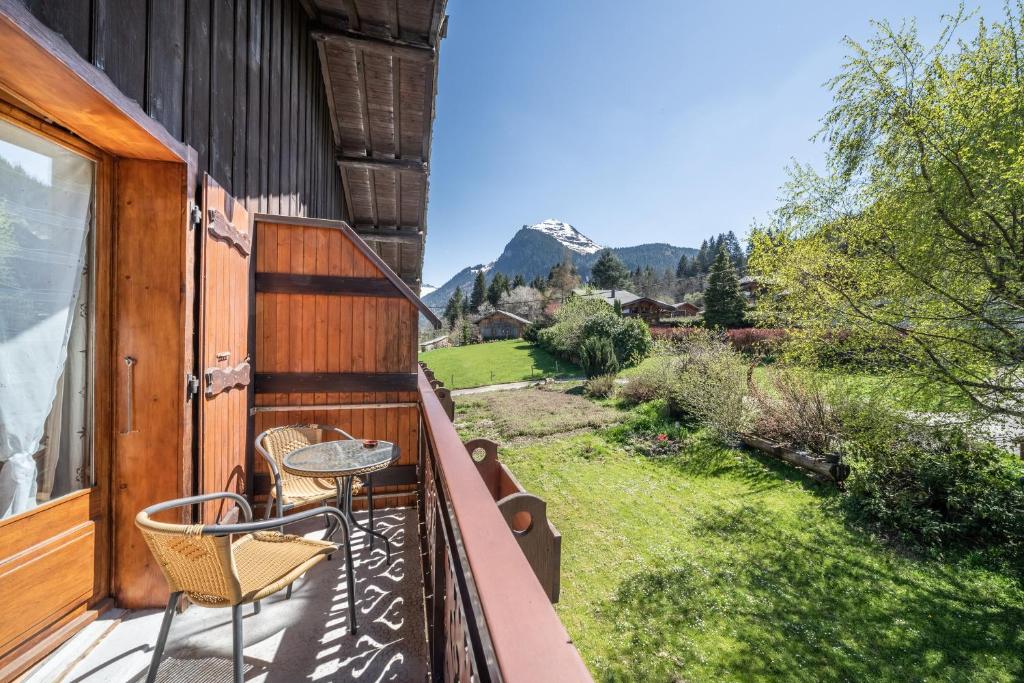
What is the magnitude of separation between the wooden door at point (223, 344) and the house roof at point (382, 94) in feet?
6.59

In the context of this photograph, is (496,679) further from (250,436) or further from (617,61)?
(617,61)

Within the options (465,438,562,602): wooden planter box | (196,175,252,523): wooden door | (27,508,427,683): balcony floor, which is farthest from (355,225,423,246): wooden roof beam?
(465,438,562,602): wooden planter box

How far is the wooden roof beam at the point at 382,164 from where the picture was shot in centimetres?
528

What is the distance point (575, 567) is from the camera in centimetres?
516

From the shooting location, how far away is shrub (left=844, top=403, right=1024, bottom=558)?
213 inches

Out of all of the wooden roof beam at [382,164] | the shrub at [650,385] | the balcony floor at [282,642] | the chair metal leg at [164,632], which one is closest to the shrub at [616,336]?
the shrub at [650,385]

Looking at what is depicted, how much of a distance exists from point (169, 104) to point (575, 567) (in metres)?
5.78

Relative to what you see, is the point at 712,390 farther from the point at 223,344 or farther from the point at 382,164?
the point at 223,344

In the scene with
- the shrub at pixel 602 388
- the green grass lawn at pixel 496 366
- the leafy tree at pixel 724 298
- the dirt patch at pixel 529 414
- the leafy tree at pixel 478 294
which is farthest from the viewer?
the leafy tree at pixel 478 294

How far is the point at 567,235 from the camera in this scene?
17338 cm

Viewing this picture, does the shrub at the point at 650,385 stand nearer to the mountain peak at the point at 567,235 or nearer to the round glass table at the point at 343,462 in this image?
the round glass table at the point at 343,462

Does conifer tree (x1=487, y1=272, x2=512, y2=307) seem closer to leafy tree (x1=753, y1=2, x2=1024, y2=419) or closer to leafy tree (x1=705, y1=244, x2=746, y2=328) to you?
leafy tree (x1=705, y1=244, x2=746, y2=328)

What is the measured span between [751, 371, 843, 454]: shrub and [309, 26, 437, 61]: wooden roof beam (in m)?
7.71

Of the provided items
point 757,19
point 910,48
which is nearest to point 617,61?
point 757,19
